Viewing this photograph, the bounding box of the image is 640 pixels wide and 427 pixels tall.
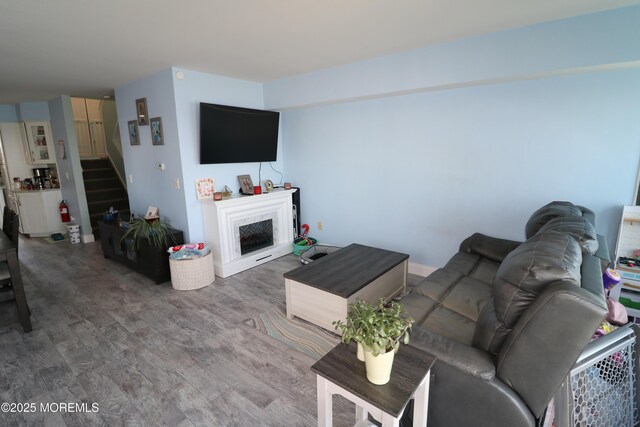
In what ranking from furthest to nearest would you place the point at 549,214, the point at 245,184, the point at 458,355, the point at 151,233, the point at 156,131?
the point at 245,184
the point at 156,131
the point at 151,233
the point at 549,214
the point at 458,355

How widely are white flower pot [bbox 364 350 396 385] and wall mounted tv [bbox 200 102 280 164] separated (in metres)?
3.09

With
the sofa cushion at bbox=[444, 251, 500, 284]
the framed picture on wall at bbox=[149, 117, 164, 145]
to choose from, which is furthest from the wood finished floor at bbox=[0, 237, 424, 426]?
the framed picture on wall at bbox=[149, 117, 164, 145]

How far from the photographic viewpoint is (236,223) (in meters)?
3.71

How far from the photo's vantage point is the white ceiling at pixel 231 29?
197 cm

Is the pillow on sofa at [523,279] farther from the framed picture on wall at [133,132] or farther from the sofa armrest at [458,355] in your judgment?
the framed picture on wall at [133,132]

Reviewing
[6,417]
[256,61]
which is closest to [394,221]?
[256,61]

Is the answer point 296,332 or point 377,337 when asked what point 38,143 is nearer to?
point 296,332

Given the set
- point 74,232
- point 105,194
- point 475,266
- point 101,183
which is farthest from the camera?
point 101,183

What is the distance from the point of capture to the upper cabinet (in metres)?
5.20

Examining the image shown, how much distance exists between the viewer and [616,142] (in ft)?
7.91

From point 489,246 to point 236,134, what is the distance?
3.04m

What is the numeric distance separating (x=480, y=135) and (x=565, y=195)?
893 millimetres

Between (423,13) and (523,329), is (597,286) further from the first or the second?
(423,13)

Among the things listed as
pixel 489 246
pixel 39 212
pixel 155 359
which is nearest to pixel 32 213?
pixel 39 212
